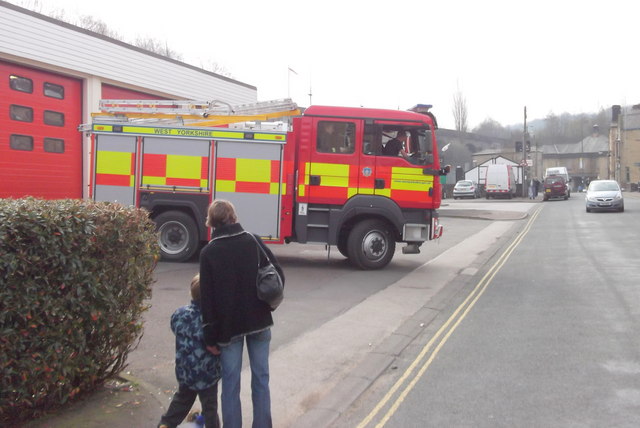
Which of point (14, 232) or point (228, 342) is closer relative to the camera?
point (14, 232)

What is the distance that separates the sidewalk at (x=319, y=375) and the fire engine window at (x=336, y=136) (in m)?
3.07

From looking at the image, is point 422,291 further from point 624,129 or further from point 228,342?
point 624,129

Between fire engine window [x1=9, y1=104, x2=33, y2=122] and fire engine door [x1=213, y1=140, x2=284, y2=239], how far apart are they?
4705 millimetres

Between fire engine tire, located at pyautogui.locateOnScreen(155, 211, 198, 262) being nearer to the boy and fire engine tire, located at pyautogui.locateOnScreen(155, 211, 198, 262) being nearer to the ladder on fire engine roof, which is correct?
the ladder on fire engine roof

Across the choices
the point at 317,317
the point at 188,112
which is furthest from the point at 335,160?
the point at 317,317

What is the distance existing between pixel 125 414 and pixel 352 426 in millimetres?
1650

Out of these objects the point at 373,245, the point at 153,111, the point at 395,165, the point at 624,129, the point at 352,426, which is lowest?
the point at 352,426

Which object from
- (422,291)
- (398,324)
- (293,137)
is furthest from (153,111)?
(398,324)

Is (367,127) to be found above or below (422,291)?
above

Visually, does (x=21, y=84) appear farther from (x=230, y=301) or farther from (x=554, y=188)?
(x=554, y=188)

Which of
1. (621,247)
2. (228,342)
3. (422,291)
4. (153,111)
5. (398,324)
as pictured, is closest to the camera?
(228,342)

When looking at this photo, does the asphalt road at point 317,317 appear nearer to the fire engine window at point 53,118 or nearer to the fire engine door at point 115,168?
the fire engine door at point 115,168

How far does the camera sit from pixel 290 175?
11953 mm

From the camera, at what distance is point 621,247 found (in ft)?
53.0
